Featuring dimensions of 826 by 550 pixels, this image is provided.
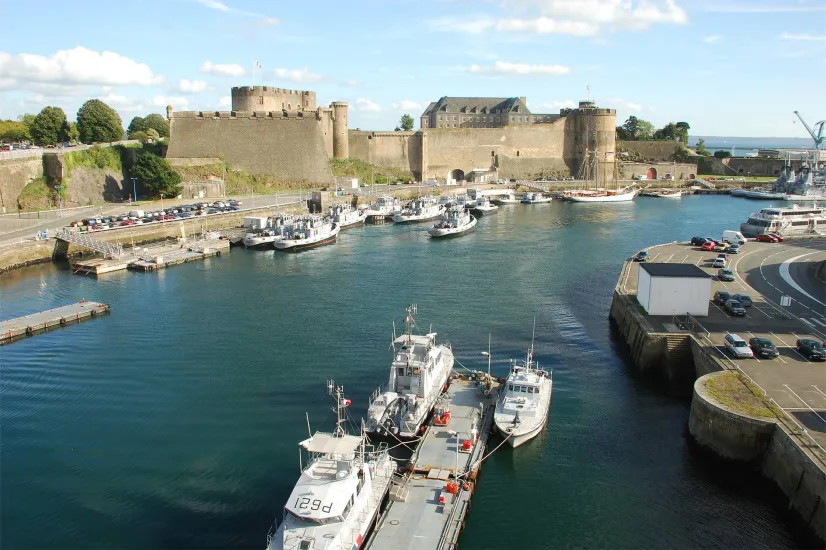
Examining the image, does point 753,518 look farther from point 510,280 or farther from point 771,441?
point 510,280

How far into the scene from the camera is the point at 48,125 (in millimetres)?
61750

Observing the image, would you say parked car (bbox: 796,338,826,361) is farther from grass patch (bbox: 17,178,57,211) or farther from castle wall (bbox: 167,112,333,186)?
castle wall (bbox: 167,112,333,186)

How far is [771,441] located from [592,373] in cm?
688

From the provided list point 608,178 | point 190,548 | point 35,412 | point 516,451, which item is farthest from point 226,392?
point 608,178

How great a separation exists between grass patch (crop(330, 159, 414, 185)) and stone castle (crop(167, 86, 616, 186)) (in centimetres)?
84

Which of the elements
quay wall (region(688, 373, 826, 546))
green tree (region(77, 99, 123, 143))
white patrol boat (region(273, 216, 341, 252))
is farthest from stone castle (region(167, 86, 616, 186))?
quay wall (region(688, 373, 826, 546))

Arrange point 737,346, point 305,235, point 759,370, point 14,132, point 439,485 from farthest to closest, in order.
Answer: point 14,132
point 305,235
point 737,346
point 759,370
point 439,485

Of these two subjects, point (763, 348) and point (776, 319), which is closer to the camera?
A: point (763, 348)

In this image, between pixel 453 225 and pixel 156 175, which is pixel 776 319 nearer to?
pixel 453 225

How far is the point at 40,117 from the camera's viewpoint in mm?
61594

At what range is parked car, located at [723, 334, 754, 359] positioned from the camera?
63.6ft

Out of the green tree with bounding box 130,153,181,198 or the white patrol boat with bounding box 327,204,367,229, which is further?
the white patrol boat with bounding box 327,204,367,229

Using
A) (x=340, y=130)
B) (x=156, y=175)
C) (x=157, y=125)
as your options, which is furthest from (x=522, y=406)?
(x=157, y=125)

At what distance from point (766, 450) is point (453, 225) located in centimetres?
3563
